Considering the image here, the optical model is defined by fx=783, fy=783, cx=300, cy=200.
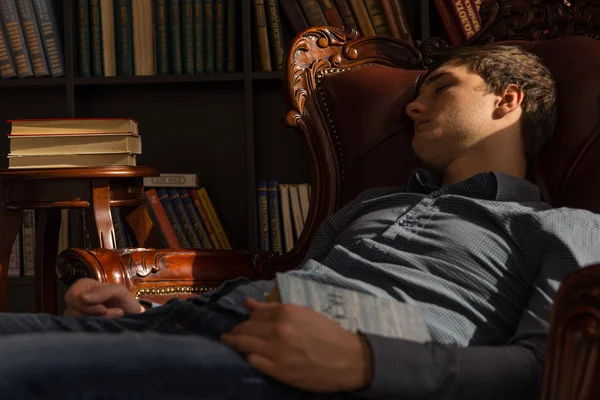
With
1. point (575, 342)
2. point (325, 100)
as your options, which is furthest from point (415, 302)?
point (325, 100)

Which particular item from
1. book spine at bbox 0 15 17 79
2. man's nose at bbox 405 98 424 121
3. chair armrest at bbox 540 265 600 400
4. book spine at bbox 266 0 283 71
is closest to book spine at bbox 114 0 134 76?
book spine at bbox 0 15 17 79

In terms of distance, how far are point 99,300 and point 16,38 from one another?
5.39ft

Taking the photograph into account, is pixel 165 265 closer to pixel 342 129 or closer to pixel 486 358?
pixel 342 129

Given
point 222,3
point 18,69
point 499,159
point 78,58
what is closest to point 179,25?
point 222,3

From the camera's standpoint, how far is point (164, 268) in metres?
1.49

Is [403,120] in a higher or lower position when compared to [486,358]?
higher

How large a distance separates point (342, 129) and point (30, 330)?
2.81ft

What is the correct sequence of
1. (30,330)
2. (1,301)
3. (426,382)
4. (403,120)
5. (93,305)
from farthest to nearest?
(1,301) → (403,120) → (93,305) → (30,330) → (426,382)

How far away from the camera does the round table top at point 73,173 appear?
1.92m

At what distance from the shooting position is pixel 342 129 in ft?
5.60

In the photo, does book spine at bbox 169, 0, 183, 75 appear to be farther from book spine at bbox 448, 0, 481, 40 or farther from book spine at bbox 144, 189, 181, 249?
book spine at bbox 448, 0, 481, 40

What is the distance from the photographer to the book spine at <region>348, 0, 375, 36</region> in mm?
2453

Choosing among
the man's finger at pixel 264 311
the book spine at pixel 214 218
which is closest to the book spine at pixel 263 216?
the book spine at pixel 214 218

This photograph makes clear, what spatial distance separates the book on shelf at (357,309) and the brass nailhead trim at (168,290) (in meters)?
0.58
